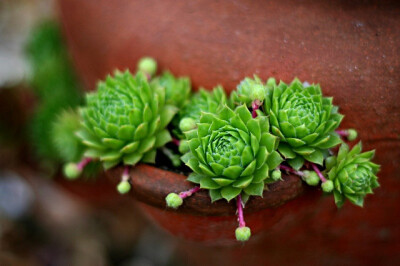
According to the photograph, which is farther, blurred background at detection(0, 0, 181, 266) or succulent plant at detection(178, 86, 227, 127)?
blurred background at detection(0, 0, 181, 266)

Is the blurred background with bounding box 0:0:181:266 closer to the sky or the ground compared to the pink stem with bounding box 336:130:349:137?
closer to the ground

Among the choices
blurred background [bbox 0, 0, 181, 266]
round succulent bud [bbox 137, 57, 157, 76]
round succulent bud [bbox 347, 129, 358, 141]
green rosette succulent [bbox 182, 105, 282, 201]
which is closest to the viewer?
green rosette succulent [bbox 182, 105, 282, 201]

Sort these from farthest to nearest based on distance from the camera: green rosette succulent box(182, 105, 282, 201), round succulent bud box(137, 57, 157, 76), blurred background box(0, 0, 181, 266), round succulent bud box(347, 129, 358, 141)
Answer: blurred background box(0, 0, 181, 266) < round succulent bud box(137, 57, 157, 76) < round succulent bud box(347, 129, 358, 141) < green rosette succulent box(182, 105, 282, 201)

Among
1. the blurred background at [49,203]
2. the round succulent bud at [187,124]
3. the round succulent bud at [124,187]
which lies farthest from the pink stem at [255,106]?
the blurred background at [49,203]

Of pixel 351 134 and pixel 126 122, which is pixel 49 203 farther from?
pixel 351 134

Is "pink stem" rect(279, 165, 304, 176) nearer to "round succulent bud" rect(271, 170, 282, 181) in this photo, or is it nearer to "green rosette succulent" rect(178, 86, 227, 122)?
"round succulent bud" rect(271, 170, 282, 181)

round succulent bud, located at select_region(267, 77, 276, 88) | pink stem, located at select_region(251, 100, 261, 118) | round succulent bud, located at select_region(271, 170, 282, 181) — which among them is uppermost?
round succulent bud, located at select_region(267, 77, 276, 88)

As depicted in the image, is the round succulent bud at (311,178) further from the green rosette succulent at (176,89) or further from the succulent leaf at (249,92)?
the green rosette succulent at (176,89)

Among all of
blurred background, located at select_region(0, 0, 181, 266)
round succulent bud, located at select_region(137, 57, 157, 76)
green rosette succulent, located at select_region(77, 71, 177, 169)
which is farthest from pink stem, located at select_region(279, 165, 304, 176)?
blurred background, located at select_region(0, 0, 181, 266)
